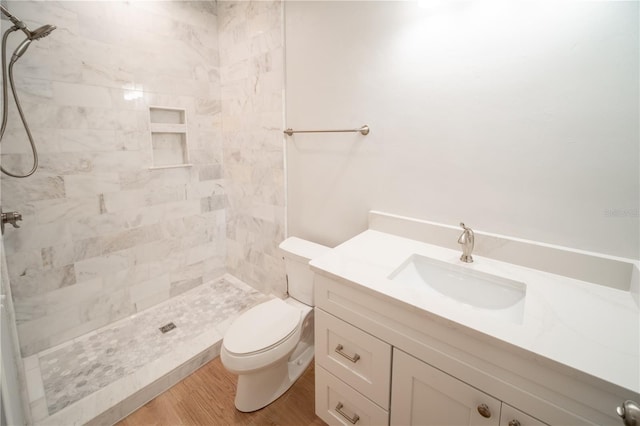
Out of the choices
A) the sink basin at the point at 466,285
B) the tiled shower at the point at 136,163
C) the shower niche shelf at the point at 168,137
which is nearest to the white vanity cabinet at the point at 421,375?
the sink basin at the point at 466,285

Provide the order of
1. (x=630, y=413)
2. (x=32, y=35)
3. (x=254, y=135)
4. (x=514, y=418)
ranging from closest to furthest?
(x=630, y=413)
(x=514, y=418)
(x=32, y=35)
(x=254, y=135)

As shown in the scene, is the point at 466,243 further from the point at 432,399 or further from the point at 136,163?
the point at 136,163

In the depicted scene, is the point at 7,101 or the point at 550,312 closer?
the point at 550,312

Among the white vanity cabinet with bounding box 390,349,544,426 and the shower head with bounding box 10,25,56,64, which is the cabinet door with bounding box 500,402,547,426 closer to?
the white vanity cabinet with bounding box 390,349,544,426

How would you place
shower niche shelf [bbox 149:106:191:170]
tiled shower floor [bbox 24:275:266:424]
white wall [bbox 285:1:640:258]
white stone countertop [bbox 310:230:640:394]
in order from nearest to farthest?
white stone countertop [bbox 310:230:640:394]
white wall [bbox 285:1:640:258]
tiled shower floor [bbox 24:275:266:424]
shower niche shelf [bbox 149:106:191:170]

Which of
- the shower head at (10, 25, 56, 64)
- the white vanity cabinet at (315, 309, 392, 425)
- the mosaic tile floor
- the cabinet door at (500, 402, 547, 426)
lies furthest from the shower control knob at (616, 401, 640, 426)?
the shower head at (10, 25, 56, 64)

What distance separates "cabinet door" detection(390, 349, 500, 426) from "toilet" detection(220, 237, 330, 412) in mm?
613

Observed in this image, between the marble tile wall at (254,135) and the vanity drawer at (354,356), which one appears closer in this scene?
the vanity drawer at (354,356)

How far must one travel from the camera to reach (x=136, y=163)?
2.01 m

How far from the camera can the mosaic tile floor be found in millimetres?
1545

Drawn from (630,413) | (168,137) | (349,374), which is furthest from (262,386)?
(168,137)

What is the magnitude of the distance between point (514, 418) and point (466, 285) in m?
0.47

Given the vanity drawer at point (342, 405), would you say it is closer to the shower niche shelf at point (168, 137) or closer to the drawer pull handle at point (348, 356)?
the drawer pull handle at point (348, 356)

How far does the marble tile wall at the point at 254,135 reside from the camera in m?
1.96
